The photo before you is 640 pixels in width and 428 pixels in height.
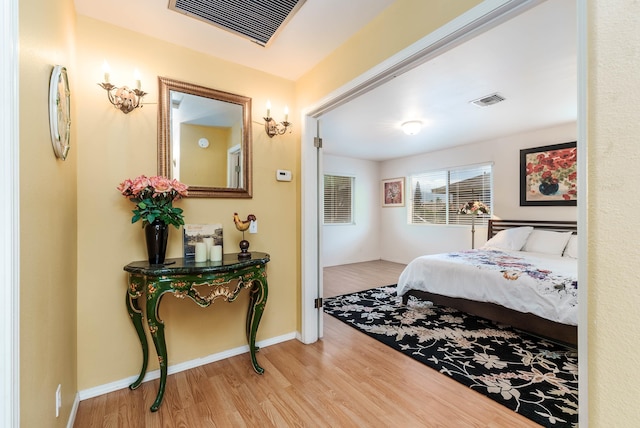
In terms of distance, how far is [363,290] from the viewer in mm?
4215

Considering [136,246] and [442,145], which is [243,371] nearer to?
[136,246]

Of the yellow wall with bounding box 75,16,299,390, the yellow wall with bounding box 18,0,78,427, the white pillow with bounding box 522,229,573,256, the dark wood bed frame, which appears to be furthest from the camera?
the white pillow with bounding box 522,229,573,256

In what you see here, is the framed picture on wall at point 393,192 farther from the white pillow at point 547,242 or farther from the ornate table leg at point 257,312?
the ornate table leg at point 257,312

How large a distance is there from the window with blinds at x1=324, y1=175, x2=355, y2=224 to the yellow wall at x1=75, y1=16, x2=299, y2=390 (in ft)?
12.3

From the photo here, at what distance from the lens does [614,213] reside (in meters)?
0.57

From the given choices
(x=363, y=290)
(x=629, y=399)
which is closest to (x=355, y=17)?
(x=629, y=399)

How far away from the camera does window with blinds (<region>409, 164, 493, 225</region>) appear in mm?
5086

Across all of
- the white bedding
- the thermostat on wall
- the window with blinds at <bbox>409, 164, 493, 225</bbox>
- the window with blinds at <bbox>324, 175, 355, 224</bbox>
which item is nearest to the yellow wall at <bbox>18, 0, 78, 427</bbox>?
the thermostat on wall

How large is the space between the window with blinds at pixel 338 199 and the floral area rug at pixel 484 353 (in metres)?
2.84

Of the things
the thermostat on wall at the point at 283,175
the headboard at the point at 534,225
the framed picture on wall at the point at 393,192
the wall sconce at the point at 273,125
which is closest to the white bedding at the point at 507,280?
the headboard at the point at 534,225

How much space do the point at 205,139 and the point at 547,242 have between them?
4.53m

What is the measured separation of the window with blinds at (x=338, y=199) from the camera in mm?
6121

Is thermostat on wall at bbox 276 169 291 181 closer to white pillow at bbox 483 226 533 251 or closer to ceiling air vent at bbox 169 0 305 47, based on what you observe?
ceiling air vent at bbox 169 0 305 47

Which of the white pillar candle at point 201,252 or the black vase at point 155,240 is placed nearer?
the black vase at point 155,240
